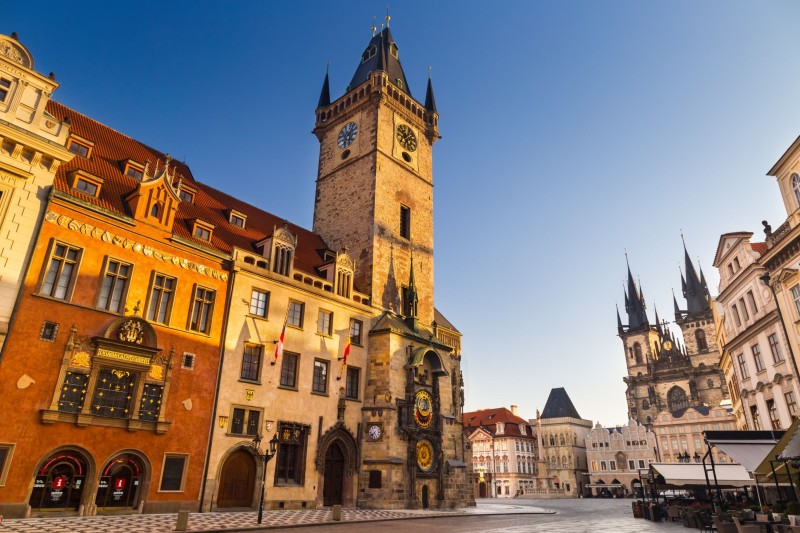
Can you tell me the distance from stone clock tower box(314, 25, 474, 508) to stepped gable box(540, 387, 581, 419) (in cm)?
6054

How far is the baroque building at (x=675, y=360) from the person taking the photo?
8869cm

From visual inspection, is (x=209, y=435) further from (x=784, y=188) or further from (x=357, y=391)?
(x=784, y=188)

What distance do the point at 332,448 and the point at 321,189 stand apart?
2077 centimetres

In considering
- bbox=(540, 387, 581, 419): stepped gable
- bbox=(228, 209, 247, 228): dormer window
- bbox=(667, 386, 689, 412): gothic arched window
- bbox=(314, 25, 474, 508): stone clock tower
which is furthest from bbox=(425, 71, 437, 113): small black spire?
bbox=(667, 386, 689, 412): gothic arched window

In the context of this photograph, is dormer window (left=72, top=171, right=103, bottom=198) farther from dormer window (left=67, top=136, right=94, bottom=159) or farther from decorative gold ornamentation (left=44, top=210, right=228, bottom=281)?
dormer window (left=67, top=136, right=94, bottom=159)

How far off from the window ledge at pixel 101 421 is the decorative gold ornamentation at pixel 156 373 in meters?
1.71

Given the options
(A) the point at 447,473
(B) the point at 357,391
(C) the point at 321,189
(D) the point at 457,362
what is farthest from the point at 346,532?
(C) the point at 321,189

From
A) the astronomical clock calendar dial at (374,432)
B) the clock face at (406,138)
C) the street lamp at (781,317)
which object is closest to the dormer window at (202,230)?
the astronomical clock calendar dial at (374,432)

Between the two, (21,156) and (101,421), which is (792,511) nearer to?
(101,421)

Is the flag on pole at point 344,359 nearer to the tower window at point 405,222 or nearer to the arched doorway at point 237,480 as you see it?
the arched doorway at point 237,480

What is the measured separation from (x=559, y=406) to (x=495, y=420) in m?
13.5

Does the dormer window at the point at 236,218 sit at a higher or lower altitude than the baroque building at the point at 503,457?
higher

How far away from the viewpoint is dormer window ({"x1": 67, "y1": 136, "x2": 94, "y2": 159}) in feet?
73.2

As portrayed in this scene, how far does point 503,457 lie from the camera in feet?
271
